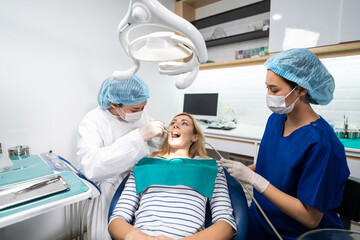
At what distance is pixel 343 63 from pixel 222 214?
230 centimetres

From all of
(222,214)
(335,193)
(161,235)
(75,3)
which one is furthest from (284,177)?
→ (75,3)

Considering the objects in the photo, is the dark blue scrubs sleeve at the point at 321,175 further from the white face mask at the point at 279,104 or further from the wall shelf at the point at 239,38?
the wall shelf at the point at 239,38

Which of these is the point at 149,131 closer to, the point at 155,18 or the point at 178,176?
the point at 178,176

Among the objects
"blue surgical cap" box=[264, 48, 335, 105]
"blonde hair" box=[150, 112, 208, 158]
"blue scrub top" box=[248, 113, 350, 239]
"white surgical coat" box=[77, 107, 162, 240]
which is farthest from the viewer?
"blonde hair" box=[150, 112, 208, 158]

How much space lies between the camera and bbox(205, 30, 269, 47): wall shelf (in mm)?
2394

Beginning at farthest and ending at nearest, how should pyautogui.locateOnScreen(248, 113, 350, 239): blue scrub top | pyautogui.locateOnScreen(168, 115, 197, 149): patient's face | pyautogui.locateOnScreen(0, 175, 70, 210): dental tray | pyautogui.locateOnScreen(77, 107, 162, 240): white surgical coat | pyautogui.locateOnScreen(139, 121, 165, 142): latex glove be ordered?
pyautogui.locateOnScreen(168, 115, 197, 149): patient's face
pyautogui.locateOnScreen(139, 121, 165, 142): latex glove
pyautogui.locateOnScreen(77, 107, 162, 240): white surgical coat
pyautogui.locateOnScreen(248, 113, 350, 239): blue scrub top
pyautogui.locateOnScreen(0, 175, 70, 210): dental tray

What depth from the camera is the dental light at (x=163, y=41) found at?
57cm

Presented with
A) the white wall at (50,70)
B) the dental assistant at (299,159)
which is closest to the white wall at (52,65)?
the white wall at (50,70)

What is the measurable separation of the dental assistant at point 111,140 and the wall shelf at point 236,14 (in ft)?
6.31

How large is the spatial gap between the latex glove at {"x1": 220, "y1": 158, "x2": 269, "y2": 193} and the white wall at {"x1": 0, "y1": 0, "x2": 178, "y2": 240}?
1.47 meters

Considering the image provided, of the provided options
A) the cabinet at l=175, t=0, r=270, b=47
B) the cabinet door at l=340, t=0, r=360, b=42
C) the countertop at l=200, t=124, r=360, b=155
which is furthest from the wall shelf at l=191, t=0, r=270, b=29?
the countertop at l=200, t=124, r=360, b=155

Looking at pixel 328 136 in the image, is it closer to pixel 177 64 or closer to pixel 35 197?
pixel 177 64

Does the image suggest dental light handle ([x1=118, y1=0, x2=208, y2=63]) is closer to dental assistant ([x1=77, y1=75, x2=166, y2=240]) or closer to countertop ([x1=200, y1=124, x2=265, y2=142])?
dental assistant ([x1=77, y1=75, x2=166, y2=240])

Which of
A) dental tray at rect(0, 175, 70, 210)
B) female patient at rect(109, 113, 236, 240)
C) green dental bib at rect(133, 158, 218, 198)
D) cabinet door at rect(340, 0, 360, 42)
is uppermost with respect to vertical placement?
cabinet door at rect(340, 0, 360, 42)
